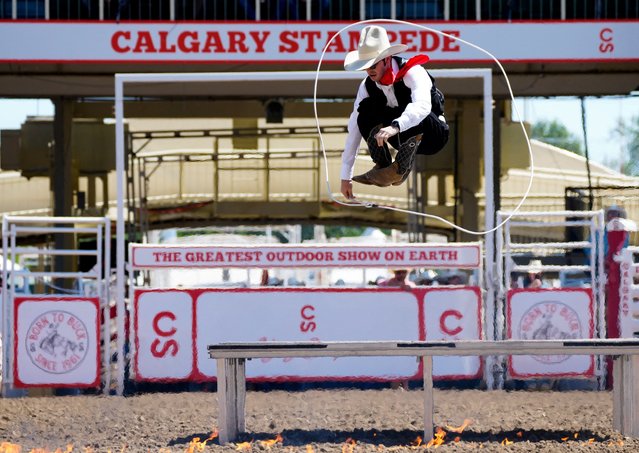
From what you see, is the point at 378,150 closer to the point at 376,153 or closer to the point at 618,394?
the point at 376,153

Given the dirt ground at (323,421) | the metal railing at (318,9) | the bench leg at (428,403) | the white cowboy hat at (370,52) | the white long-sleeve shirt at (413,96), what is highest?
the metal railing at (318,9)

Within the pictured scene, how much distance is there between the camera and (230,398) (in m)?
9.80

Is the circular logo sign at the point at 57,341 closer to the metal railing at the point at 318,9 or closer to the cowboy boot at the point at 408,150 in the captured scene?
the metal railing at the point at 318,9

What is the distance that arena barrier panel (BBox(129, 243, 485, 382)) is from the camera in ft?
43.0

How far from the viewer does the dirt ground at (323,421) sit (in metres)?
9.45

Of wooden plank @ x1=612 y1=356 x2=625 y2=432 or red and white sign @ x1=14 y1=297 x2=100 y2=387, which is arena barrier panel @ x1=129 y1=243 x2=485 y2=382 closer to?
red and white sign @ x1=14 y1=297 x2=100 y2=387

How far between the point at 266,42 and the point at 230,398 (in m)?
7.63

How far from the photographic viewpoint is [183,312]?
13195 millimetres

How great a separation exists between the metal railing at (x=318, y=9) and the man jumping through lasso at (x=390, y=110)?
9451 mm

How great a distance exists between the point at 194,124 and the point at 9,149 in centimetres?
951

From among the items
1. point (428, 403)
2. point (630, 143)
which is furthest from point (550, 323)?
point (630, 143)

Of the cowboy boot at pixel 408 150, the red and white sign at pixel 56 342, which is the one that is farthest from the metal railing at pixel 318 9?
the cowboy boot at pixel 408 150

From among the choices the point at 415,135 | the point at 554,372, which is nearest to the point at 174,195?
the point at 554,372

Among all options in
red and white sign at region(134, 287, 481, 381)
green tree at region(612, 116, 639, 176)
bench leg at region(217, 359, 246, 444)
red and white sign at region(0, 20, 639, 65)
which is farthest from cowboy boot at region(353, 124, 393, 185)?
green tree at region(612, 116, 639, 176)
